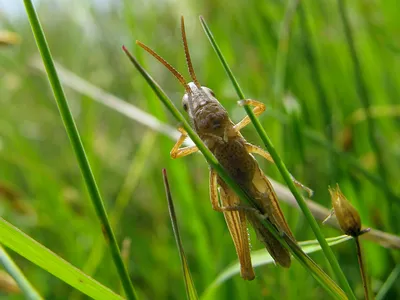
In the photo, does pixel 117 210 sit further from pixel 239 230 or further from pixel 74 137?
pixel 74 137

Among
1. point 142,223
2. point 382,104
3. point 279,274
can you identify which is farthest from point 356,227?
point 142,223

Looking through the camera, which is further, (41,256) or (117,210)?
(117,210)

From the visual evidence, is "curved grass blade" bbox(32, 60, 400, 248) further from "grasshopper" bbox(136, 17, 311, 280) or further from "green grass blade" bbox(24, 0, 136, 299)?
"green grass blade" bbox(24, 0, 136, 299)

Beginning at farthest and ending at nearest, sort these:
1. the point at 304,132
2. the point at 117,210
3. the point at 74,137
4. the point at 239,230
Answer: the point at 117,210, the point at 304,132, the point at 239,230, the point at 74,137

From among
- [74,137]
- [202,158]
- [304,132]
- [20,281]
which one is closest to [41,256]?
[20,281]

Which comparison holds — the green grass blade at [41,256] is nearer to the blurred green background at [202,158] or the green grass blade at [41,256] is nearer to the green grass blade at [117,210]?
the blurred green background at [202,158]

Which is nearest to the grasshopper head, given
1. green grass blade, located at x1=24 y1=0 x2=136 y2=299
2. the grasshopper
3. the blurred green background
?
the grasshopper

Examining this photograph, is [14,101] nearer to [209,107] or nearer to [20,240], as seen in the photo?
[209,107]

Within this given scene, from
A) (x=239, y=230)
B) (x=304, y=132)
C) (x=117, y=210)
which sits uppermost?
(x=304, y=132)
